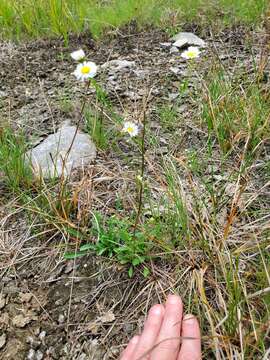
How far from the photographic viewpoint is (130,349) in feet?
4.87

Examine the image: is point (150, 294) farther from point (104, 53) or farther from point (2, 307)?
point (104, 53)

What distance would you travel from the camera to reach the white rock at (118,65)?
291 centimetres

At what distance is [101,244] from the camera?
69.2 inches

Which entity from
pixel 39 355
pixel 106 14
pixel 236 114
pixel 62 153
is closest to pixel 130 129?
pixel 62 153

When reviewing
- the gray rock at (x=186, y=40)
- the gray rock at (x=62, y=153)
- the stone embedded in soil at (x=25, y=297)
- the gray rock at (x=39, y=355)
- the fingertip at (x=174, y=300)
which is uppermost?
the gray rock at (x=186, y=40)

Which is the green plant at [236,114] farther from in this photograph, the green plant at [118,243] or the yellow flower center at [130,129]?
the green plant at [118,243]

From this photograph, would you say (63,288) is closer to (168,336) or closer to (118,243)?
(118,243)

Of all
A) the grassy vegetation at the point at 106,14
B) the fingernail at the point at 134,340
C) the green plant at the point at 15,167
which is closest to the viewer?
the fingernail at the point at 134,340

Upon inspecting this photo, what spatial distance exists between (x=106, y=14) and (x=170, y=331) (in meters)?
2.77

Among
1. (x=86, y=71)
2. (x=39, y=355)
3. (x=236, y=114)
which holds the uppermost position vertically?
(x=86, y=71)

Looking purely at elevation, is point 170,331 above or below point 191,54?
below

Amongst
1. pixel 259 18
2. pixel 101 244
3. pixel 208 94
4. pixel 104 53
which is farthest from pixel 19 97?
pixel 259 18

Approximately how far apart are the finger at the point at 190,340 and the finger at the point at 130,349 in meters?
0.16

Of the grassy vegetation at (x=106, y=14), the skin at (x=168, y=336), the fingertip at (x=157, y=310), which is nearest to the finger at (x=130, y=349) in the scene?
the skin at (x=168, y=336)
